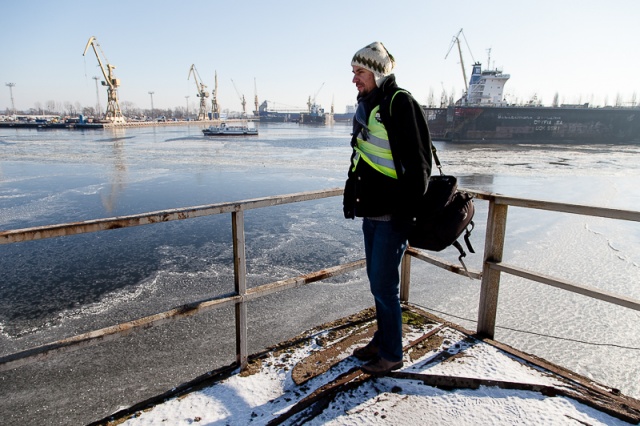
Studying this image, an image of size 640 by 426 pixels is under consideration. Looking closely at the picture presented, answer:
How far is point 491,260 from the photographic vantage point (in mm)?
2605

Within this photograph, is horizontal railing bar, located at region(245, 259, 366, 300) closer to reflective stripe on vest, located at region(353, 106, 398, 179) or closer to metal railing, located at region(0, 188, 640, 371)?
metal railing, located at region(0, 188, 640, 371)

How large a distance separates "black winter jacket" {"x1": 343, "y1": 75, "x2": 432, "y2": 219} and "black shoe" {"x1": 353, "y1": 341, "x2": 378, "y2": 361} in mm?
894

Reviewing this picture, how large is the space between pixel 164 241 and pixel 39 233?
606 centimetres

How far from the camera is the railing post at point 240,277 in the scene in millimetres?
2164

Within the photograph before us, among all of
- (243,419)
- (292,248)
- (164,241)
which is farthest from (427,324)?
(164,241)

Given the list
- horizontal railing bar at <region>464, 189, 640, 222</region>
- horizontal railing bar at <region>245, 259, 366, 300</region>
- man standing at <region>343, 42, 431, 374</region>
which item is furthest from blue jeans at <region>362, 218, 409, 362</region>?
horizontal railing bar at <region>464, 189, 640, 222</region>

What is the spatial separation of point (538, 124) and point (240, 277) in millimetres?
53162

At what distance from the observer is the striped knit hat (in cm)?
189

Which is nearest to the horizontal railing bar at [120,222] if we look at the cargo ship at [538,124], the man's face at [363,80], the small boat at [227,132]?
the man's face at [363,80]

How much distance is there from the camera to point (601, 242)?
7.16m

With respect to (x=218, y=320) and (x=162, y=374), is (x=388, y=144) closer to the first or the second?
(x=162, y=374)

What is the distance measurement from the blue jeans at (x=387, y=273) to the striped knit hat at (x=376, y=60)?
2.40 ft

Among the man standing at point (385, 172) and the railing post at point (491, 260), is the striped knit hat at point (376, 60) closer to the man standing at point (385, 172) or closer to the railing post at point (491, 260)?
the man standing at point (385, 172)

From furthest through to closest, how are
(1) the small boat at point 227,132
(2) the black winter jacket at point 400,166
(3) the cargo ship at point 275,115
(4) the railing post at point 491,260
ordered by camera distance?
(3) the cargo ship at point 275,115 < (1) the small boat at point 227,132 < (4) the railing post at point 491,260 < (2) the black winter jacket at point 400,166
